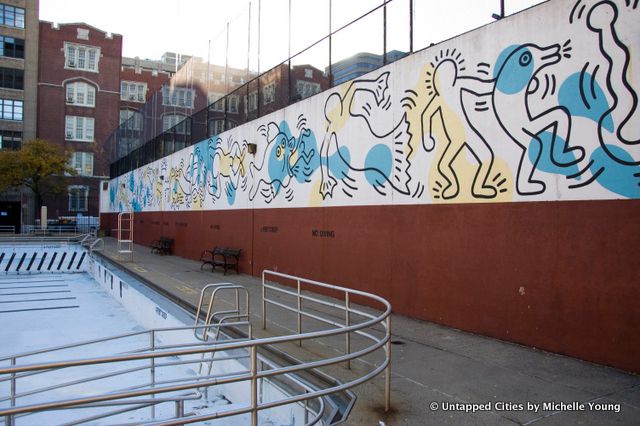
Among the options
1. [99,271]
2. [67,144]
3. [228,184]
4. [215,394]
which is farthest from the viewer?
[67,144]

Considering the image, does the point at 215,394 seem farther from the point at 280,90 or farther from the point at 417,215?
the point at 280,90

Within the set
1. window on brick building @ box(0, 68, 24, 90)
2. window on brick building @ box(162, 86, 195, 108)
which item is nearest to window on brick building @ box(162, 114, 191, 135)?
window on brick building @ box(162, 86, 195, 108)

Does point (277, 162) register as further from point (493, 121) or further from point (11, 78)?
point (11, 78)

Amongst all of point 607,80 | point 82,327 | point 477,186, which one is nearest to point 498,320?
point 477,186

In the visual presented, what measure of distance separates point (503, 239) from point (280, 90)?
8.26m

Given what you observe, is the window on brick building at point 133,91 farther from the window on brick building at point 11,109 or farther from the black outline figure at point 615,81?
the black outline figure at point 615,81

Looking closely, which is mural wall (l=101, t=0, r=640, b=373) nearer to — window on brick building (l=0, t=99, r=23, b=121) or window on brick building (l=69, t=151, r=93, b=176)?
window on brick building (l=69, t=151, r=93, b=176)

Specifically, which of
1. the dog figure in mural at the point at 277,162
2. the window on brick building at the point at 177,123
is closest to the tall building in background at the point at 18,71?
the window on brick building at the point at 177,123

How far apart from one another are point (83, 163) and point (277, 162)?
41404mm

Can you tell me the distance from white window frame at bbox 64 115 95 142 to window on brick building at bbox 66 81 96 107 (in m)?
1.56

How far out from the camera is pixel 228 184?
1515 cm

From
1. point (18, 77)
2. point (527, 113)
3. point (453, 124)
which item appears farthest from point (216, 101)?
point (18, 77)

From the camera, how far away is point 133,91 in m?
54.9

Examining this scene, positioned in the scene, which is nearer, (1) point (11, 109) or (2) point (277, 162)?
(2) point (277, 162)
